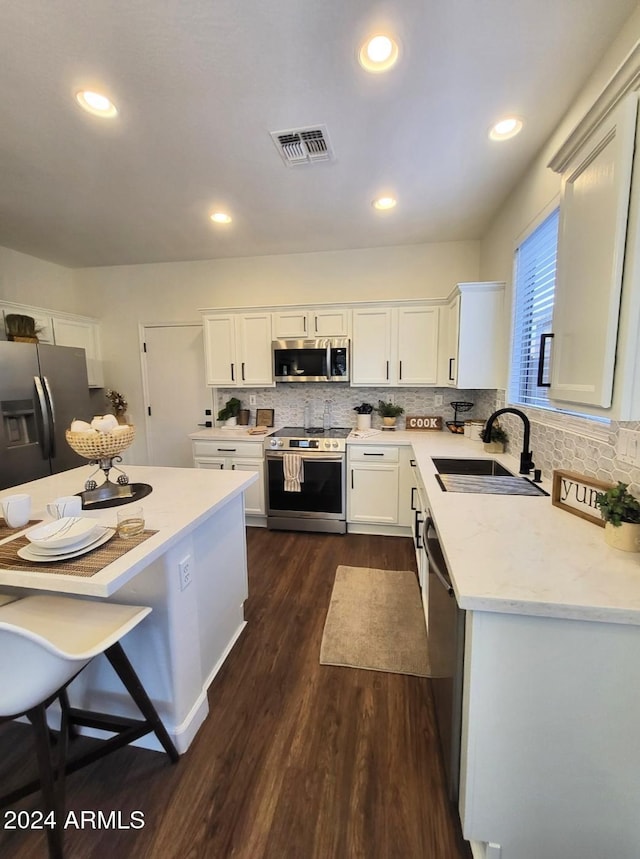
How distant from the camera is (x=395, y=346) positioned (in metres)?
3.40

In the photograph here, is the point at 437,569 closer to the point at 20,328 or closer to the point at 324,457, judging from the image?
the point at 324,457

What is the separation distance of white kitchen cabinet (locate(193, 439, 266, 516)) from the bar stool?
210 centimetres

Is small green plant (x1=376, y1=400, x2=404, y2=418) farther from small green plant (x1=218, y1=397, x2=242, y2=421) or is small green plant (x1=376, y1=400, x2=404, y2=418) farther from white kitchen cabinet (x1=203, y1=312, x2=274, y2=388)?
small green plant (x1=218, y1=397, x2=242, y2=421)

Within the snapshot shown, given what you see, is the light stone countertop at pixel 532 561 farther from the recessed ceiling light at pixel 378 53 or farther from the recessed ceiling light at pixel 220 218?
the recessed ceiling light at pixel 220 218

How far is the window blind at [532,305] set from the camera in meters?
2.02

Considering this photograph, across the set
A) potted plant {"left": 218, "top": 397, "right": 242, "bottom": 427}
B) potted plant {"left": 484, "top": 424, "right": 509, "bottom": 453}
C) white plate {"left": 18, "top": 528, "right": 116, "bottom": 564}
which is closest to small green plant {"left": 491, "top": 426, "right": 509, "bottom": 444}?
potted plant {"left": 484, "top": 424, "right": 509, "bottom": 453}

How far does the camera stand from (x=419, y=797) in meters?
1.22

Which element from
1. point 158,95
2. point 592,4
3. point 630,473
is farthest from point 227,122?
point 630,473

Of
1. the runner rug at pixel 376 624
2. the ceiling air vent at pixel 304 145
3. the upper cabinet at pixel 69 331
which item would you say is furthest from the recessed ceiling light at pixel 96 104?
the runner rug at pixel 376 624

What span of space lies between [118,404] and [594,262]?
15.2 ft

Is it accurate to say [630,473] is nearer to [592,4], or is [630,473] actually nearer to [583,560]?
[583,560]

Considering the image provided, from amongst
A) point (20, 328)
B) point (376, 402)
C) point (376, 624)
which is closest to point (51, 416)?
point (20, 328)

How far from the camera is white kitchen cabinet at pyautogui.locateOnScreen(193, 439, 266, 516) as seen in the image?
11.1 feet

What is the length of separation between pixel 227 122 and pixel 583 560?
249 centimetres
